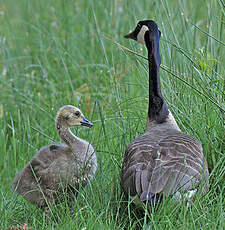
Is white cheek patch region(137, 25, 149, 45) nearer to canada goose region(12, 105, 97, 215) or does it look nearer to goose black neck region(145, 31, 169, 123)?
goose black neck region(145, 31, 169, 123)

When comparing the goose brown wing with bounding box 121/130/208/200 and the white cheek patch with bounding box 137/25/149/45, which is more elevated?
the white cheek patch with bounding box 137/25/149/45

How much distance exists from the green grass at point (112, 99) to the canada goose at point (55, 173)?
121mm

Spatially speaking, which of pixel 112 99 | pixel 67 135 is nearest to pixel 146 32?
pixel 67 135

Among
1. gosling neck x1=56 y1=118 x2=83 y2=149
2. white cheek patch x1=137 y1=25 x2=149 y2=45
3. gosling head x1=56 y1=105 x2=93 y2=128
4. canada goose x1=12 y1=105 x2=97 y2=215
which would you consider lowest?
canada goose x1=12 y1=105 x2=97 y2=215

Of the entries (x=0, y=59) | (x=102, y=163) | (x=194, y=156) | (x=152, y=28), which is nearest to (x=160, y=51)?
(x=152, y=28)

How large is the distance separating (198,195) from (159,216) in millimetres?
399

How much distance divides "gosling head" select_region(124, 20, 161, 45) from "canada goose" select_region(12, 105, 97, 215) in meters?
1.29

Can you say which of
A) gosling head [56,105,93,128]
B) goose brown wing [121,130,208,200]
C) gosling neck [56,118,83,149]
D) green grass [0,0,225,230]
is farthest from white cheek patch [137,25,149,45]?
goose brown wing [121,130,208,200]

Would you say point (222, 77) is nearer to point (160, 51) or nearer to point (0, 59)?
point (160, 51)

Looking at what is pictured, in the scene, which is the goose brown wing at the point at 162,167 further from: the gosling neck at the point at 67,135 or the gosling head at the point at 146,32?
the gosling head at the point at 146,32

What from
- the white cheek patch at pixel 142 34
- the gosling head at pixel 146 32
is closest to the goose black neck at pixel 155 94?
the gosling head at pixel 146 32

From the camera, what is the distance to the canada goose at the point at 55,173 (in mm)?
5047

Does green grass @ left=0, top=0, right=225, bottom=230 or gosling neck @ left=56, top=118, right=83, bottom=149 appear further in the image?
gosling neck @ left=56, top=118, right=83, bottom=149

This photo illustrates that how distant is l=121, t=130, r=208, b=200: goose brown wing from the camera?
13.9 ft
